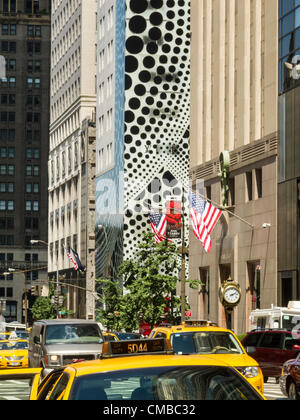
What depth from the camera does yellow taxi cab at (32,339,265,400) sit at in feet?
29.6

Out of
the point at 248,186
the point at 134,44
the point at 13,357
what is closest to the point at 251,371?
the point at 13,357

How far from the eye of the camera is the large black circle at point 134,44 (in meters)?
117

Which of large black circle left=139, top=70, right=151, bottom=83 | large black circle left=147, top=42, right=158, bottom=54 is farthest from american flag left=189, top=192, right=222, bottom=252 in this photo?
large black circle left=147, top=42, right=158, bottom=54

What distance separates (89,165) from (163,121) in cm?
2472

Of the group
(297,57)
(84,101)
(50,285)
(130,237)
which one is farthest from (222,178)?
(50,285)

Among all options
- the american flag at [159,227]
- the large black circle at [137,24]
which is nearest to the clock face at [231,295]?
the american flag at [159,227]

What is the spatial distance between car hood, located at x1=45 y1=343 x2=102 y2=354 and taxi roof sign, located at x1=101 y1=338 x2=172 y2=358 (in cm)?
1773

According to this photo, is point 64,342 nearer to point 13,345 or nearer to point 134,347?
point 13,345

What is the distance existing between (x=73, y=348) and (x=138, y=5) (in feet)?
304

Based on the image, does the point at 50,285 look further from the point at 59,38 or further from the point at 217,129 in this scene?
the point at 217,129

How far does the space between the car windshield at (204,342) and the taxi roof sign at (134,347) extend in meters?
10.5

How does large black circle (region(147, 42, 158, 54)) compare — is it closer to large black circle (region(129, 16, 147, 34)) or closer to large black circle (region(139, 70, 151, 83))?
large black circle (region(129, 16, 147, 34))

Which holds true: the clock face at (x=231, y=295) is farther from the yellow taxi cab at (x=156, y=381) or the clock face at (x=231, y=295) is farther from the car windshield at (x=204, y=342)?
the yellow taxi cab at (x=156, y=381)
